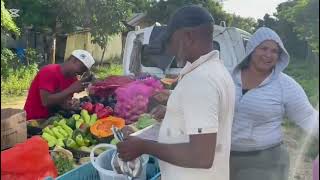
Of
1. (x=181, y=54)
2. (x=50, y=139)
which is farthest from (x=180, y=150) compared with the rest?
(x=50, y=139)

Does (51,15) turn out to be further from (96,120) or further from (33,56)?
(96,120)

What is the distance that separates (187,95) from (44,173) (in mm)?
1332

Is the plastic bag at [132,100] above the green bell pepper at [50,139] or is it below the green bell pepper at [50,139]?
above

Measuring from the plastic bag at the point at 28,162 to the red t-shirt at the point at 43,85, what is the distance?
47.2 inches

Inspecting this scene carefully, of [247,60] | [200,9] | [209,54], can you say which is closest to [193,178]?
[209,54]

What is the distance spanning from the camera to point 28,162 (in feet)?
8.77

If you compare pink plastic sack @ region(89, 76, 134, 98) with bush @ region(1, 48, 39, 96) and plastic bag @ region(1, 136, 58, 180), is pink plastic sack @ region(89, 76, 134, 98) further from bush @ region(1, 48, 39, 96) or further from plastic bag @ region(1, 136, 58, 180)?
bush @ region(1, 48, 39, 96)

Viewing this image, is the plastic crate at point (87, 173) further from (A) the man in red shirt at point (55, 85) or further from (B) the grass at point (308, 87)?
(A) the man in red shirt at point (55, 85)

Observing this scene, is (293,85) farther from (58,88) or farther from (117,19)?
(117,19)

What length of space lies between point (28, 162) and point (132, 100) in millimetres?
1391

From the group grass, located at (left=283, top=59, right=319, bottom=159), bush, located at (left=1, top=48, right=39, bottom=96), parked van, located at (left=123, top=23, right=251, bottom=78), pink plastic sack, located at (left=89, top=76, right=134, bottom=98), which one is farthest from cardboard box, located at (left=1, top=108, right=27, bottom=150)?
bush, located at (left=1, top=48, right=39, bottom=96)

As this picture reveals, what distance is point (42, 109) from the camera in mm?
3992

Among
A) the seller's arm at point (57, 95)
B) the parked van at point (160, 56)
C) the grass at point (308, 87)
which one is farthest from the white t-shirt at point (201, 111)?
the parked van at point (160, 56)

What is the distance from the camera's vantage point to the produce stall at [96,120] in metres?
3.17
